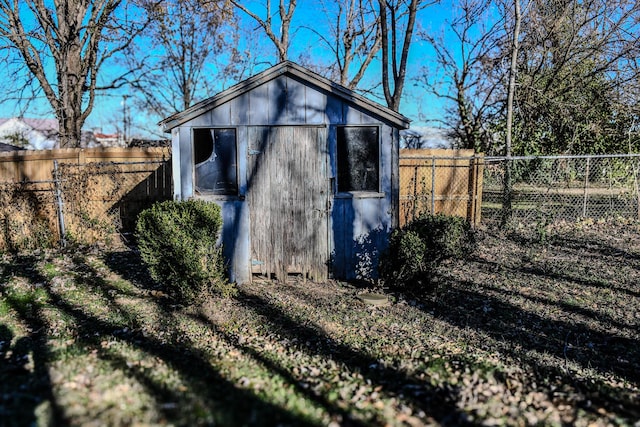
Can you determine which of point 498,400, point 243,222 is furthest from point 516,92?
point 498,400

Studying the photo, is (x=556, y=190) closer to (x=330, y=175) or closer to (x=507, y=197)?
(x=507, y=197)

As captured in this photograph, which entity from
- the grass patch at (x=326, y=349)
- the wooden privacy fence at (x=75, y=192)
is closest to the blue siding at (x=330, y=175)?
the grass patch at (x=326, y=349)

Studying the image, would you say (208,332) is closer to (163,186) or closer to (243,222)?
(243,222)

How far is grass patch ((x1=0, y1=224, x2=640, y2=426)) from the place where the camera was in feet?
10.6

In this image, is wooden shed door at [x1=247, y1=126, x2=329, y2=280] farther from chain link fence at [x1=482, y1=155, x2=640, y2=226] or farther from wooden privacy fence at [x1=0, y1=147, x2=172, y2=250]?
chain link fence at [x1=482, y1=155, x2=640, y2=226]

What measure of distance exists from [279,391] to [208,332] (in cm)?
210

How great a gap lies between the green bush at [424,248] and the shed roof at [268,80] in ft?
6.17

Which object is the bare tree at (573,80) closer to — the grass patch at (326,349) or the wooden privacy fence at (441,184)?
the wooden privacy fence at (441,184)

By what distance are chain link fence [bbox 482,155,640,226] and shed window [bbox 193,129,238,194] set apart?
7.22 meters

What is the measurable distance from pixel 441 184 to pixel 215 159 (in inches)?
270

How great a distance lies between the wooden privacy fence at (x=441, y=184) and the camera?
38.9 feet

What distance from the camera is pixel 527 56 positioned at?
14203 mm

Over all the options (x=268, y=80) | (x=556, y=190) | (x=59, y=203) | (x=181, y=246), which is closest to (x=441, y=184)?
(x=556, y=190)

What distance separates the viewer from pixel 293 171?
7445 mm
